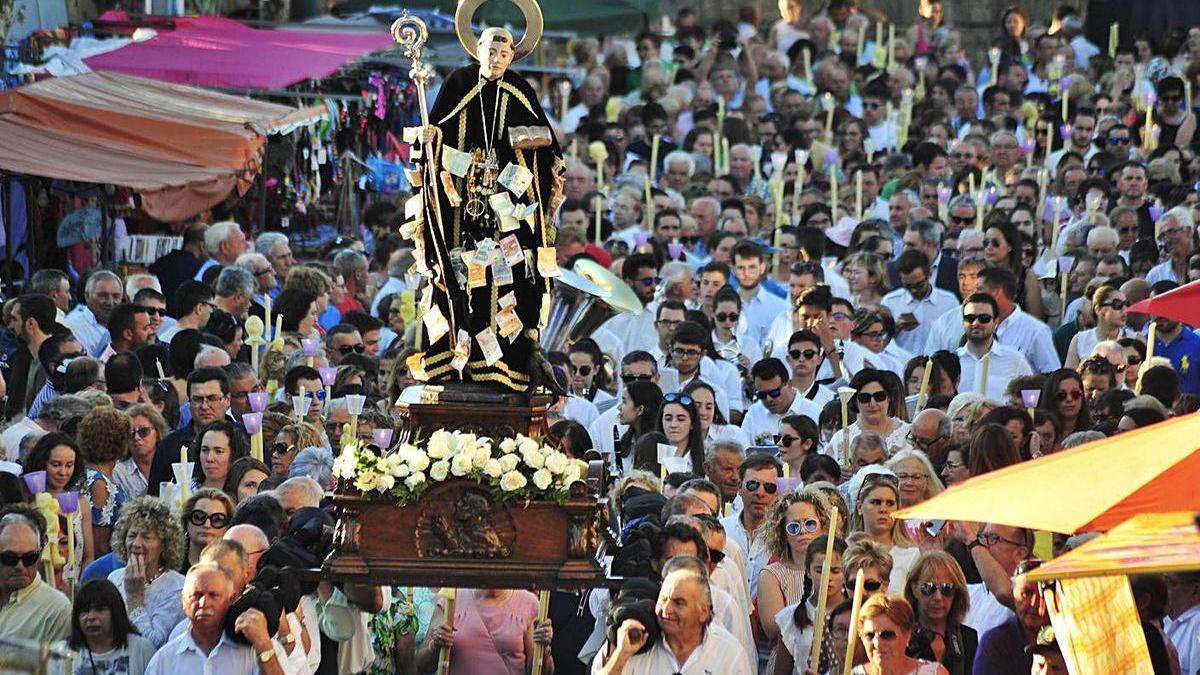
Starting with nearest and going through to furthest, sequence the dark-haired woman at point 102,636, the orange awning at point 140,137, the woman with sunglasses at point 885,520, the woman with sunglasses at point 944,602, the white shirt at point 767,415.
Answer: the dark-haired woman at point 102,636 → the woman with sunglasses at point 944,602 → the woman with sunglasses at point 885,520 → the white shirt at point 767,415 → the orange awning at point 140,137

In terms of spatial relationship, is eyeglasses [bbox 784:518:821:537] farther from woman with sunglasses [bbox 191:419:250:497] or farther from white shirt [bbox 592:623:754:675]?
woman with sunglasses [bbox 191:419:250:497]

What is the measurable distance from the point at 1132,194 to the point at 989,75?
320 inches

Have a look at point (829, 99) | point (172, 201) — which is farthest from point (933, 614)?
point (829, 99)

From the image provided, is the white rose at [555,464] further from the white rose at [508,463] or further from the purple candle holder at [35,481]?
the purple candle holder at [35,481]

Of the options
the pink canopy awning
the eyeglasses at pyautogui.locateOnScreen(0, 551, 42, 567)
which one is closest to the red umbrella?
the eyeglasses at pyautogui.locateOnScreen(0, 551, 42, 567)

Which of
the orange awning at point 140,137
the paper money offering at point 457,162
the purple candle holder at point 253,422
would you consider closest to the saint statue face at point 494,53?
the paper money offering at point 457,162

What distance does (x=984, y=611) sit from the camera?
12.0 m

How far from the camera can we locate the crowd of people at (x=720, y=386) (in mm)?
11312

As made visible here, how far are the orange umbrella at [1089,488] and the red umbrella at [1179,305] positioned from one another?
2.02 metres

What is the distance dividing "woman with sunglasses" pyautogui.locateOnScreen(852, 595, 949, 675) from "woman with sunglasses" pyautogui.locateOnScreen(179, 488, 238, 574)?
2.94 m

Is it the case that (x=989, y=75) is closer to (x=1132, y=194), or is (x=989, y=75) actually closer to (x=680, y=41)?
(x=680, y=41)

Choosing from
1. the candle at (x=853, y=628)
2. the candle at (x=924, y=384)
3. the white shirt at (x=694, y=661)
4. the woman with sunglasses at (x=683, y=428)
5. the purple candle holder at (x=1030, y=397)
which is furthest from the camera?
the candle at (x=924, y=384)

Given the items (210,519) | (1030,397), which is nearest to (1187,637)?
(1030,397)

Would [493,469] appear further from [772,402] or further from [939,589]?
[772,402]
